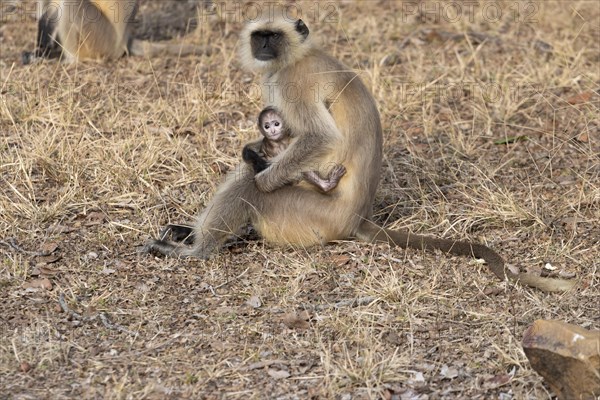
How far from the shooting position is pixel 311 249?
15.8 ft

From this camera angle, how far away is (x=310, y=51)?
493 cm

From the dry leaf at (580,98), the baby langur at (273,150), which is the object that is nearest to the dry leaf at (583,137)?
the dry leaf at (580,98)

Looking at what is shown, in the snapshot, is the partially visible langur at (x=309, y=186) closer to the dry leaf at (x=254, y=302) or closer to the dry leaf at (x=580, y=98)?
the dry leaf at (x=254, y=302)

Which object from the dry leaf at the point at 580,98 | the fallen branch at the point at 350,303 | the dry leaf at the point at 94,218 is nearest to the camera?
the fallen branch at the point at 350,303

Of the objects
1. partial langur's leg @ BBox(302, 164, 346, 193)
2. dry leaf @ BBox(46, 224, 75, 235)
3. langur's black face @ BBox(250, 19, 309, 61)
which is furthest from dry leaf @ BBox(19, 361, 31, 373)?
langur's black face @ BBox(250, 19, 309, 61)

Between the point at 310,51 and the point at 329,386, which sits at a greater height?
the point at 310,51

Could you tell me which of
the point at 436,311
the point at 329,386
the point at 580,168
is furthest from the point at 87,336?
the point at 580,168

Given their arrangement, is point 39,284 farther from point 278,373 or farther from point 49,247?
point 278,373

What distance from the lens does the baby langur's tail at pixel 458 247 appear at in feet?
14.1

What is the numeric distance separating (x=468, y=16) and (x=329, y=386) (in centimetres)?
525

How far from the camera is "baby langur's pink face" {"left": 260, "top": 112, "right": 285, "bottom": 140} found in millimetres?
4832

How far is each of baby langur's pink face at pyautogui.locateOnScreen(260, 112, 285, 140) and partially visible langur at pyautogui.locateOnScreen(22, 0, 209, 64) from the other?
109 inches

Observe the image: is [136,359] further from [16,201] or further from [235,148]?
[235,148]

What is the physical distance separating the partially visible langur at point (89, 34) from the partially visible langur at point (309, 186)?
2829 mm
